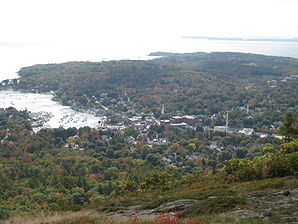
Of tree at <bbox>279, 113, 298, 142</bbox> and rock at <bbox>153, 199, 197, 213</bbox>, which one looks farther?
tree at <bbox>279, 113, 298, 142</bbox>

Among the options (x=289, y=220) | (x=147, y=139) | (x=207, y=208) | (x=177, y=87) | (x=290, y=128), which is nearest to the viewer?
(x=289, y=220)

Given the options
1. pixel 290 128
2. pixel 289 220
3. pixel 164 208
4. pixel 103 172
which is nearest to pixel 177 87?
pixel 103 172

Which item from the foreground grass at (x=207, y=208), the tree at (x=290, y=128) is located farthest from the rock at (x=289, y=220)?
the tree at (x=290, y=128)

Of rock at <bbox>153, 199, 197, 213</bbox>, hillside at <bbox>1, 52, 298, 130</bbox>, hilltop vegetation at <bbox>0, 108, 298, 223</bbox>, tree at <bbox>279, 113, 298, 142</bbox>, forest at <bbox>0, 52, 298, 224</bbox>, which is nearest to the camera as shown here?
rock at <bbox>153, 199, 197, 213</bbox>

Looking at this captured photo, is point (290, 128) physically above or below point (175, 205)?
above

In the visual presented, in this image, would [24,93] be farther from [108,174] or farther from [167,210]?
[167,210]

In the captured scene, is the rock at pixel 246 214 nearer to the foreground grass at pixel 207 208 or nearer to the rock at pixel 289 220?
the foreground grass at pixel 207 208

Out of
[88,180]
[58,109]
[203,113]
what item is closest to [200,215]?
[88,180]

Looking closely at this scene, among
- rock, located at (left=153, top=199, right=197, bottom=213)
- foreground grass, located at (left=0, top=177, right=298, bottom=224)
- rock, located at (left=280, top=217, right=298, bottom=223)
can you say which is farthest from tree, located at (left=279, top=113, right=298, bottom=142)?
rock, located at (left=280, top=217, right=298, bottom=223)

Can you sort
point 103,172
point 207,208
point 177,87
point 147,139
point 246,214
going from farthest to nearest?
point 177,87, point 147,139, point 103,172, point 207,208, point 246,214

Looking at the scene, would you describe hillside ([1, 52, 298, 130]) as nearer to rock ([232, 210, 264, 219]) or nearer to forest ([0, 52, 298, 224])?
forest ([0, 52, 298, 224])

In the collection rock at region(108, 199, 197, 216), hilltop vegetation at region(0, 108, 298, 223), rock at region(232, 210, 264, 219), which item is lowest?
hilltop vegetation at region(0, 108, 298, 223)

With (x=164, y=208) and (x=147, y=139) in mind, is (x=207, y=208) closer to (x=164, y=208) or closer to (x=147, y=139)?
(x=164, y=208)
